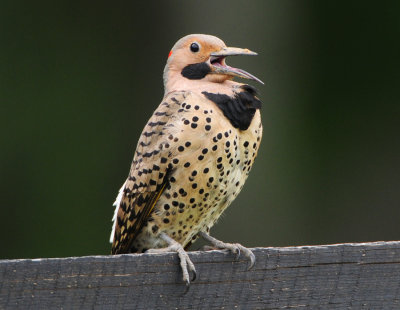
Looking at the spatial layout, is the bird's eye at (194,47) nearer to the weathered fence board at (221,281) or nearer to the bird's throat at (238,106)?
the bird's throat at (238,106)

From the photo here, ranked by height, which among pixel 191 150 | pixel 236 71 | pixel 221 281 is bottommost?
pixel 221 281

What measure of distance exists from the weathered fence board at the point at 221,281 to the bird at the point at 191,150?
2.78 feet

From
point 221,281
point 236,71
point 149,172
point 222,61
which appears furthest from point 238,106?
point 221,281

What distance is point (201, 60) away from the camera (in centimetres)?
359

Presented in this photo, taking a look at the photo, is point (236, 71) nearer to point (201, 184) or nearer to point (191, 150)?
point (191, 150)

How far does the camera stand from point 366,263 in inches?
103

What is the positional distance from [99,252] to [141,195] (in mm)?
3386

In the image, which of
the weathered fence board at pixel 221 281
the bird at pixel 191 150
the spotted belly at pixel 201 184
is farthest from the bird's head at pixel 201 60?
the weathered fence board at pixel 221 281

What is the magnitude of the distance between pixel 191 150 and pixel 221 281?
1.00m

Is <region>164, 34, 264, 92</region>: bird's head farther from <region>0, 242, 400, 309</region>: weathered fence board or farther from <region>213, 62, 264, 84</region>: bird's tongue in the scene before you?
<region>0, 242, 400, 309</region>: weathered fence board

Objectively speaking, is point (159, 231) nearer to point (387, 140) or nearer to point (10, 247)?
point (10, 247)

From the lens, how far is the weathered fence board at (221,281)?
2.26m

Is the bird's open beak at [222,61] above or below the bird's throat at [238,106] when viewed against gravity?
above

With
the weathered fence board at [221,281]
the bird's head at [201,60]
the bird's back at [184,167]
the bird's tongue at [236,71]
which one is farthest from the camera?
the bird's head at [201,60]
